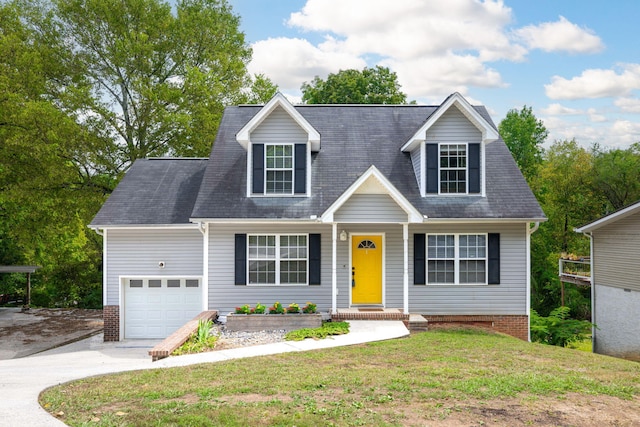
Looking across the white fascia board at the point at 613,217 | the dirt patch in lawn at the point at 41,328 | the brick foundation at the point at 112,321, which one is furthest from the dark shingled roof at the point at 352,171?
the dirt patch in lawn at the point at 41,328

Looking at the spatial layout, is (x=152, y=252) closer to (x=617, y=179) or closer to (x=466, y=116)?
(x=466, y=116)

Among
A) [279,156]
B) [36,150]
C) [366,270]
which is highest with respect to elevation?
[36,150]

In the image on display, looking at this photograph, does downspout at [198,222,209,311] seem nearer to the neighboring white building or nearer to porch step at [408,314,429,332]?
porch step at [408,314,429,332]

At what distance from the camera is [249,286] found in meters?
16.3

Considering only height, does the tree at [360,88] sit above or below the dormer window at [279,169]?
above

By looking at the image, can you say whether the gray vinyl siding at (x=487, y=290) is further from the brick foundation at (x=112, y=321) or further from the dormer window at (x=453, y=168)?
the brick foundation at (x=112, y=321)

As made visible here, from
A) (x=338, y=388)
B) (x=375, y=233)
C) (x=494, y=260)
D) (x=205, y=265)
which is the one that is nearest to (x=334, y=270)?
(x=375, y=233)

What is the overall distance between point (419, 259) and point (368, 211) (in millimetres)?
2361

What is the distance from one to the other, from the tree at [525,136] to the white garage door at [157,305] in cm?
3556

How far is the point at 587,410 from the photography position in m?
7.50

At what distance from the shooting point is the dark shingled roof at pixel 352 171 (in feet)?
53.5

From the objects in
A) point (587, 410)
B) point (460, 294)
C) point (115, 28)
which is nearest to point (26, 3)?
point (115, 28)

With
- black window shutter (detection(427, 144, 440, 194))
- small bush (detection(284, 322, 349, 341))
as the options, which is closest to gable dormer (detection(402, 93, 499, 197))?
black window shutter (detection(427, 144, 440, 194))

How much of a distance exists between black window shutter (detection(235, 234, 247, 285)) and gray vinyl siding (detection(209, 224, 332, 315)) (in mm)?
182
